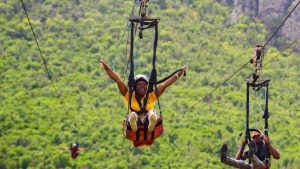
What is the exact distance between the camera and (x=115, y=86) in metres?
97.4

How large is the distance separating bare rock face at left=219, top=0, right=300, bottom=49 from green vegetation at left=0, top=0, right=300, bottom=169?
1.37 metres

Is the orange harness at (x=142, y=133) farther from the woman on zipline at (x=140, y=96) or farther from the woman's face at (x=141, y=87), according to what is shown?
the woman's face at (x=141, y=87)

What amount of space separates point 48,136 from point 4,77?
1369cm

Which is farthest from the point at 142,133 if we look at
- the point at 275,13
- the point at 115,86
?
the point at 275,13

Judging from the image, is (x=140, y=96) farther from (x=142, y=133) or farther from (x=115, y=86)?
(x=115, y=86)

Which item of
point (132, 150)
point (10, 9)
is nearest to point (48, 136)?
point (132, 150)

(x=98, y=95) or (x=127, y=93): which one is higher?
(x=127, y=93)

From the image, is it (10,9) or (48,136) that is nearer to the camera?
(48,136)

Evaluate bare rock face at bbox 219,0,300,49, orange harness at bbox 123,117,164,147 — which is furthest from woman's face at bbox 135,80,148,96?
bare rock face at bbox 219,0,300,49

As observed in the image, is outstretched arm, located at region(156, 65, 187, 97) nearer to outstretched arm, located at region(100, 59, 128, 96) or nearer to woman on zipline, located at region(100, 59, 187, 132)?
woman on zipline, located at region(100, 59, 187, 132)

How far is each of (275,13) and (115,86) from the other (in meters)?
22.8

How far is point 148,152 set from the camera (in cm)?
8144

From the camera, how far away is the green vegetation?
265 ft

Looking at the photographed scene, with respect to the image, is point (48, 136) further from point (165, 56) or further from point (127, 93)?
point (127, 93)
